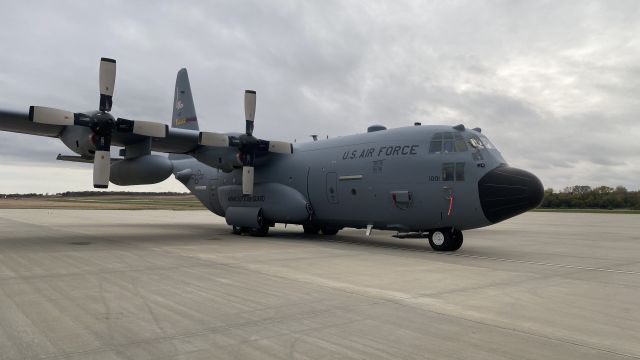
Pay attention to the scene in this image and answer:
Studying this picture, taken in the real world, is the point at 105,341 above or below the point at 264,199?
below

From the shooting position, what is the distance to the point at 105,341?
498 centimetres

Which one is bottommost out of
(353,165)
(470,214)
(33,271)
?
(33,271)

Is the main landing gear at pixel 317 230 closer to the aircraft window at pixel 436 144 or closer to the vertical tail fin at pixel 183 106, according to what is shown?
the aircraft window at pixel 436 144

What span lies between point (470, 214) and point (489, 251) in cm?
223

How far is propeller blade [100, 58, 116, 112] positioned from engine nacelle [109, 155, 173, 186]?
92.4 inches

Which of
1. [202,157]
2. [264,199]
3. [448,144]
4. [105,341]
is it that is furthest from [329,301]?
[202,157]

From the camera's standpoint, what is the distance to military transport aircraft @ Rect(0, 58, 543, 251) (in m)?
14.0

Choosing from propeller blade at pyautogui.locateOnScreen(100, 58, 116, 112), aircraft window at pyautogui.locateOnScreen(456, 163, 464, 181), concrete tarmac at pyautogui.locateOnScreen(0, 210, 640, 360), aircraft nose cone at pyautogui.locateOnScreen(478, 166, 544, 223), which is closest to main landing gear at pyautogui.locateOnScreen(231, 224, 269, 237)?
concrete tarmac at pyautogui.locateOnScreen(0, 210, 640, 360)

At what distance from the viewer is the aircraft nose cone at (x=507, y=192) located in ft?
43.5

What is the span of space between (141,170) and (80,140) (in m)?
2.35

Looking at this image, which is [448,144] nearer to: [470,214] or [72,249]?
[470,214]

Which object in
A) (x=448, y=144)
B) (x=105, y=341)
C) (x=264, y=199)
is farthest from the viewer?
(x=264, y=199)

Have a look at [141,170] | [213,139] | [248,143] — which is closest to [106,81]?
[141,170]

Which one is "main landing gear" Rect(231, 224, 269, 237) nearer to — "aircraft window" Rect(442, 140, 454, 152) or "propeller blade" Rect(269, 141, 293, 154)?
"propeller blade" Rect(269, 141, 293, 154)
